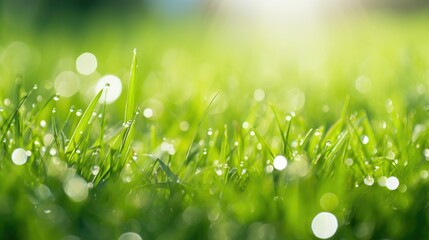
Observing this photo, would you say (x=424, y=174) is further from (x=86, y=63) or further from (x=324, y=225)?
(x=86, y=63)

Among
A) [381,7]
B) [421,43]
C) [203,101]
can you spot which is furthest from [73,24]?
[381,7]

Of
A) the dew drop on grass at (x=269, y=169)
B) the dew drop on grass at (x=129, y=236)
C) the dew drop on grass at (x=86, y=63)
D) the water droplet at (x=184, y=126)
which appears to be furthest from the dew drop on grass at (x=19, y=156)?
the dew drop on grass at (x=86, y=63)

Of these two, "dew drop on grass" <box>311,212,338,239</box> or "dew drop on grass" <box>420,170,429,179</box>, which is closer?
"dew drop on grass" <box>311,212,338,239</box>

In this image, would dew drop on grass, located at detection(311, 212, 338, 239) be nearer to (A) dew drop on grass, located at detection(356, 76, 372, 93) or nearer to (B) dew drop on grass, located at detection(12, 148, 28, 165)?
(B) dew drop on grass, located at detection(12, 148, 28, 165)

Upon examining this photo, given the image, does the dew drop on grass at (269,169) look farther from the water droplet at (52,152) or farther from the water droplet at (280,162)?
the water droplet at (52,152)

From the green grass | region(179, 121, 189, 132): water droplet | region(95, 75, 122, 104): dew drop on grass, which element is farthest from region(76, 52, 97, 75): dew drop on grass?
region(179, 121, 189, 132): water droplet

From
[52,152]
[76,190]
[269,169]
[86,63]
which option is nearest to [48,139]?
[52,152]

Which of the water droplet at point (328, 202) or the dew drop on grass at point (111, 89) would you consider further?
the dew drop on grass at point (111, 89)
